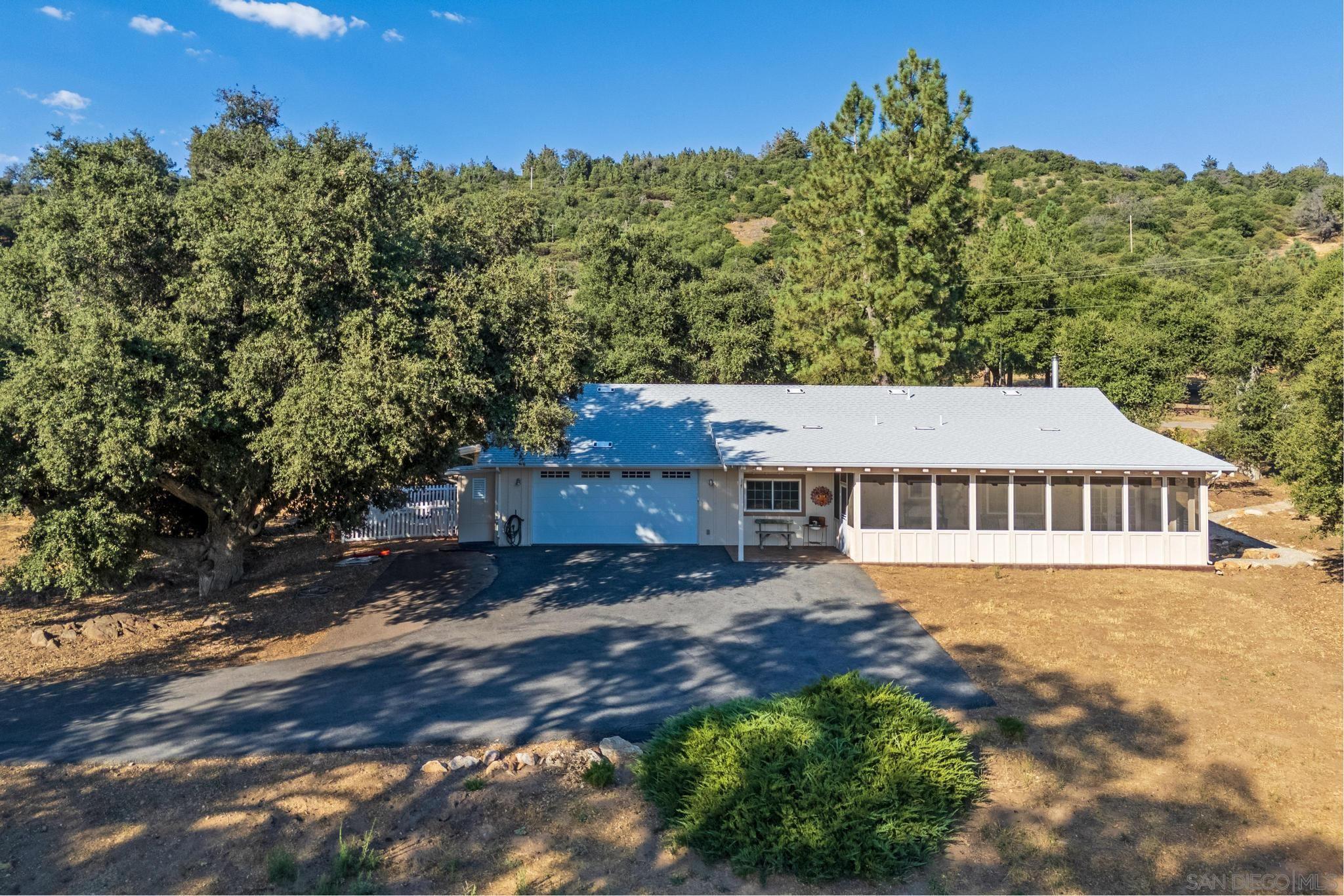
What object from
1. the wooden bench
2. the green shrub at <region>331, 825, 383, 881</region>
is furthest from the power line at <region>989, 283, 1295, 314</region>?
the green shrub at <region>331, 825, 383, 881</region>

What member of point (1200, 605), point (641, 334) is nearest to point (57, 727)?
point (1200, 605)

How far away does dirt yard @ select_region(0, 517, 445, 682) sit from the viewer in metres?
12.0

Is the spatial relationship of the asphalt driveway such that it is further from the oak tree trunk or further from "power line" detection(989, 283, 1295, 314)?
"power line" detection(989, 283, 1295, 314)

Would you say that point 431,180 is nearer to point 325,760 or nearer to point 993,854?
point 325,760

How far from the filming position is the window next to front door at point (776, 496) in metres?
21.0

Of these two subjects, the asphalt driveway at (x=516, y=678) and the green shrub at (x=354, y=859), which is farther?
the asphalt driveway at (x=516, y=678)

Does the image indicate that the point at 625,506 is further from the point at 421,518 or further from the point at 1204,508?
the point at 1204,508

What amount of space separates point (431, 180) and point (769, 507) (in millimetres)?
11899

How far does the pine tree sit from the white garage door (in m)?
12.4

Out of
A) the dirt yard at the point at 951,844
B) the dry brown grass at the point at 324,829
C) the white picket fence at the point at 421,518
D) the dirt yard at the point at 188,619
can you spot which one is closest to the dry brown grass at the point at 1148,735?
the dirt yard at the point at 951,844

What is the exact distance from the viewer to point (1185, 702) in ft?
31.3

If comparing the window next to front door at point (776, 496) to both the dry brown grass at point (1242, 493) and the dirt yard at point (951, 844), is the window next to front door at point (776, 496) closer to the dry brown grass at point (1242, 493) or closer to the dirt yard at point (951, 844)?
the dirt yard at point (951, 844)

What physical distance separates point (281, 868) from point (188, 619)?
412 inches

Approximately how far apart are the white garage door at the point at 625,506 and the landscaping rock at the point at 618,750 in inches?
498
